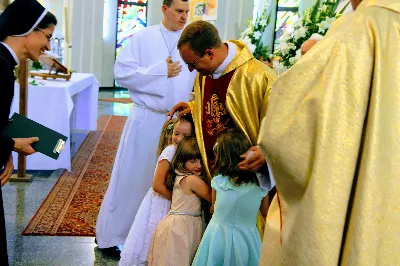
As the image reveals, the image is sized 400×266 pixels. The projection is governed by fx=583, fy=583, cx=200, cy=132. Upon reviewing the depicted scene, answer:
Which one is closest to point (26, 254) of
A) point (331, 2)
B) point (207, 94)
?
point (207, 94)

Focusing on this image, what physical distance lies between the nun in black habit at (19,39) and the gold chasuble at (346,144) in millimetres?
1503

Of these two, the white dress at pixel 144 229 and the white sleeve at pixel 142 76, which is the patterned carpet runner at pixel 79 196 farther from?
the white sleeve at pixel 142 76

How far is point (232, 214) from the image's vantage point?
3.02 metres

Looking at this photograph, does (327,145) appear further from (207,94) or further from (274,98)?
(207,94)

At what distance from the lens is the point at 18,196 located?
587cm

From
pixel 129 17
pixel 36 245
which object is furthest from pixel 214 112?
pixel 129 17

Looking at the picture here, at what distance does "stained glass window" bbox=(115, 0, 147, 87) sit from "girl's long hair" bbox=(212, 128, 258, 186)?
1777cm

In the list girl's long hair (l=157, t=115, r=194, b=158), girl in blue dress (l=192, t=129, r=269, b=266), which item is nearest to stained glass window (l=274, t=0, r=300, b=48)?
girl's long hair (l=157, t=115, r=194, b=158)

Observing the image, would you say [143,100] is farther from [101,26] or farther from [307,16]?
[101,26]

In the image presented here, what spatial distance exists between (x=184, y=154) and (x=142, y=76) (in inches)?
34.9

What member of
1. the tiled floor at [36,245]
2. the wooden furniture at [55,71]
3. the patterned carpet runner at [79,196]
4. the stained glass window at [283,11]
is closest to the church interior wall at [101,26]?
the stained glass window at [283,11]

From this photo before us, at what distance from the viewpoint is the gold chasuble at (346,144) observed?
1481 millimetres

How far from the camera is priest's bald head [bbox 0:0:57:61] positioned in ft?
9.07

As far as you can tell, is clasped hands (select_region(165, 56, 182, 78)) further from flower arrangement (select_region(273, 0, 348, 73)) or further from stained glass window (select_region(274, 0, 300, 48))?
stained glass window (select_region(274, 0, 300, 48))
